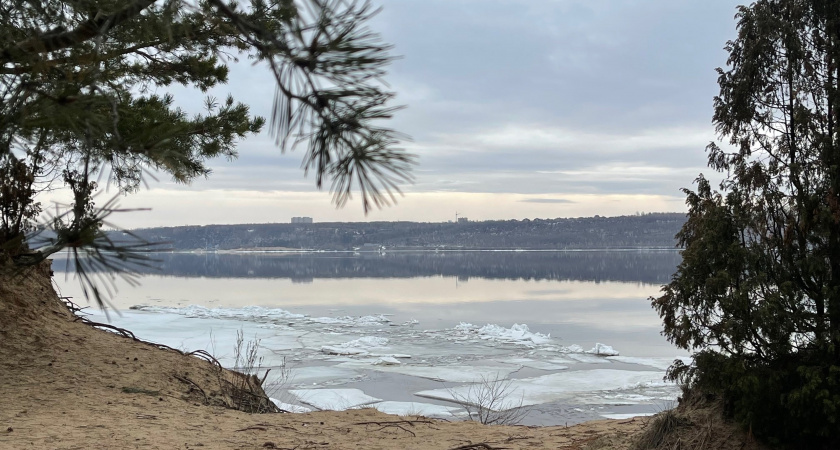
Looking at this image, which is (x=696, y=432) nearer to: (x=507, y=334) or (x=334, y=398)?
(x=334, y=398)

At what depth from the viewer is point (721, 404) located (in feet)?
19.4

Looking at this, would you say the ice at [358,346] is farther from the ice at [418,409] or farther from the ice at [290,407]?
the ice at [290,407]

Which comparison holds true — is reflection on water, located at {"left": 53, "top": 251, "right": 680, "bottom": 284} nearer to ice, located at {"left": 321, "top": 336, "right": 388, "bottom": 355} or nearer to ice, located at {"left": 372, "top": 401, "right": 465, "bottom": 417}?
ice, located at {"left": 321, "top": 336, "right": 388, "bottom": 355}

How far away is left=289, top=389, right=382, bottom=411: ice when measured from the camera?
11.6 m

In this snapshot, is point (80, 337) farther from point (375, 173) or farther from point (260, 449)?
point (375, 173)

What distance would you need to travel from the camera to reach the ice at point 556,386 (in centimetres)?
1237

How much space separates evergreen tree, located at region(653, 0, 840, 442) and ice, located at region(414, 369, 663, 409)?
6.02 m

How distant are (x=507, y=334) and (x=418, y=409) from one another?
9579 mm

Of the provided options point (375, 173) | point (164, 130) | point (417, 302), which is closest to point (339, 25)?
point (375, 173)

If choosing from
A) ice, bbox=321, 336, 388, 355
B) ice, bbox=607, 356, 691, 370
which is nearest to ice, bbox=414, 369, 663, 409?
ice, bbox=607, 356, 691, 370

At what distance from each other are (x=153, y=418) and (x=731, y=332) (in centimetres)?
498

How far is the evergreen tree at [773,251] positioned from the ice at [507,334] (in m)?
13.1

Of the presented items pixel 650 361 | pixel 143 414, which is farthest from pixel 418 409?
pixel 650 361

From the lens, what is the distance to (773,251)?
18.9ft
